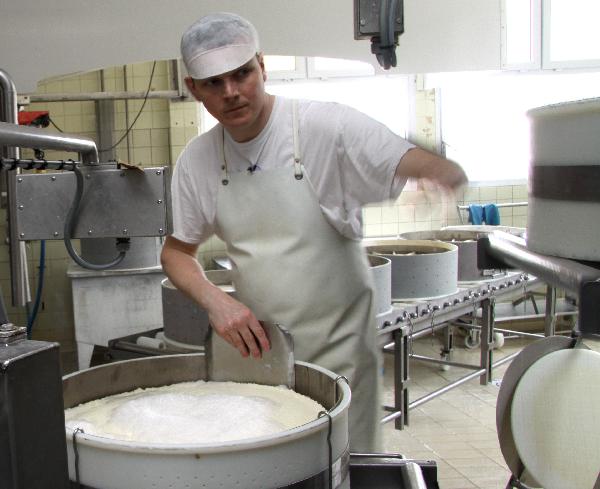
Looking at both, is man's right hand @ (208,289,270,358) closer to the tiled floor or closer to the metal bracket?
the metal bracket

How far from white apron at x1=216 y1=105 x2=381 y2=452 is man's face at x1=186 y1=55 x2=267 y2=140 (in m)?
0.14

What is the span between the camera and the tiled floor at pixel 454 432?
289 centimetres

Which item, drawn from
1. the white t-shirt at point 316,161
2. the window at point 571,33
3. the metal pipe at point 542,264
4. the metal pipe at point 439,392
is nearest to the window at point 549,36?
the window at point 571,33

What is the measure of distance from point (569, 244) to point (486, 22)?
71cm

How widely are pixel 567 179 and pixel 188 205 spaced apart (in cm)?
100

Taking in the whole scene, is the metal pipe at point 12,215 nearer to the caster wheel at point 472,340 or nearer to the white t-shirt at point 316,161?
the white t-shirt at point 316,161

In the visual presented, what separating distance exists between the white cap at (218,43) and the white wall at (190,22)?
0.06 meters

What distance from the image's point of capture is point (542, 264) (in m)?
0.95

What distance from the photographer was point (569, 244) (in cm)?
93

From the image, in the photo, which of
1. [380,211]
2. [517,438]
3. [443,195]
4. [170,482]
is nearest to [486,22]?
[443,195]

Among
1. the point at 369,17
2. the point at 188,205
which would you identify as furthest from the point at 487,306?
the point at 369,17

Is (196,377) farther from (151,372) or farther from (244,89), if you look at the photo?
(244,89)

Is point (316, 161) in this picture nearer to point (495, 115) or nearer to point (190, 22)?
point (190, 22)

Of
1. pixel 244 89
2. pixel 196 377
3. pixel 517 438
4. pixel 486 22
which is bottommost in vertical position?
pixel 517 438
